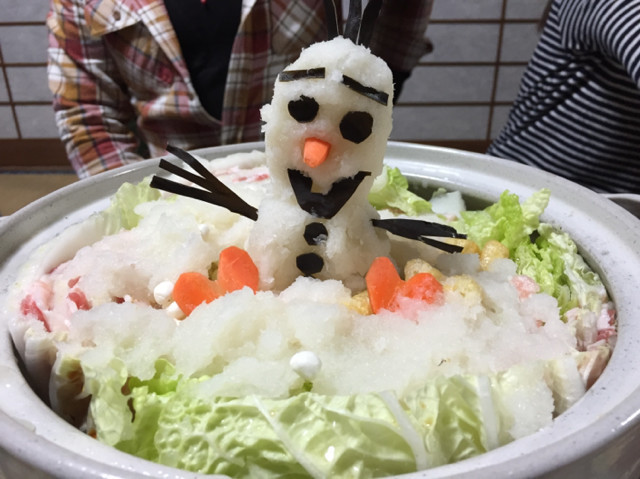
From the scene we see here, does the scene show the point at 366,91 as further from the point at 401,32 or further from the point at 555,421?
the point at 401,32

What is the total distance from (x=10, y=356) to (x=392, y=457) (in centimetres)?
52

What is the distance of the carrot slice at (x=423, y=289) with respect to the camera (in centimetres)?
79

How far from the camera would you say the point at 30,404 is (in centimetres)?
64

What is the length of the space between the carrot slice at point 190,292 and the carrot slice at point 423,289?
286 mm

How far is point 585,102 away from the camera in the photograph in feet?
5.47

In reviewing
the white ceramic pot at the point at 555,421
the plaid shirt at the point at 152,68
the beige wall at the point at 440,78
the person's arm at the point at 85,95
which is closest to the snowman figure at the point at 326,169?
the white ceramic pot at the point at 555,421

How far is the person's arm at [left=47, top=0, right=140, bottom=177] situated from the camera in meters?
1.96

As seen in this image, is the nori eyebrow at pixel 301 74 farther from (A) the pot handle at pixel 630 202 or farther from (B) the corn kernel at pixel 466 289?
(A) the pot handle at pixel 630 202

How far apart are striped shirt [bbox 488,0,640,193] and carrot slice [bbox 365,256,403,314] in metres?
1.02

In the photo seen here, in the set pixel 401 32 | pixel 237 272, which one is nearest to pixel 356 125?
pixel 237 272

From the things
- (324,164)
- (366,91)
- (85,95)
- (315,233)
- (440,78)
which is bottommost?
(440,78)

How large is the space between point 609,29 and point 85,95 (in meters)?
1.72

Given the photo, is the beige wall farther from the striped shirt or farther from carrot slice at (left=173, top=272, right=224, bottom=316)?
carrot slice at (left=173, top=272, right=224, bottom=316)

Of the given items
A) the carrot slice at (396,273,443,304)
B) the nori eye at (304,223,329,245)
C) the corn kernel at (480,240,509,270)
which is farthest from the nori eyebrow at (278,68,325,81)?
the corn kernel at (480,240,509,270)
